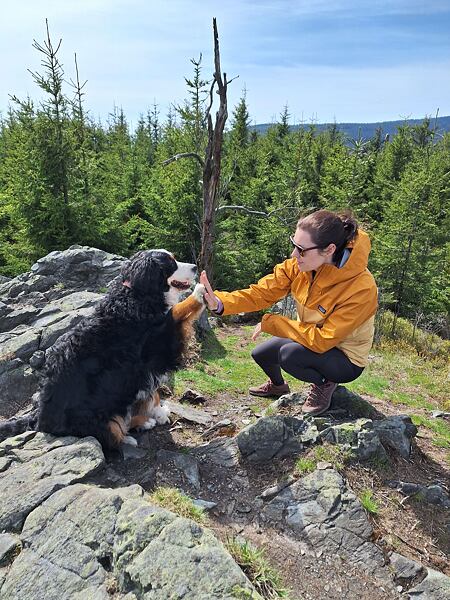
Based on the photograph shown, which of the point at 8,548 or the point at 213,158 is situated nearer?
the point at 8,548

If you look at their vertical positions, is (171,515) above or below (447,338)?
above

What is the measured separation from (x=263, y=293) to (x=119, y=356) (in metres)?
1.56

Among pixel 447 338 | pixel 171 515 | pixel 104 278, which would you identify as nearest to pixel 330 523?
pixel 171 515

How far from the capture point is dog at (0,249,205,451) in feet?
12.8

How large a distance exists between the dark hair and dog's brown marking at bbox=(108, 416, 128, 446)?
237 cm

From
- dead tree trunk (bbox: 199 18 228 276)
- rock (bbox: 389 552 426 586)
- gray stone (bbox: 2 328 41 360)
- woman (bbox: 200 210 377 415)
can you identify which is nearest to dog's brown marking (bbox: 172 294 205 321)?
woman (bbox: 200 210 377 415)

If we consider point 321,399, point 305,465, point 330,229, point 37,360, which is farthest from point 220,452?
point 37,360

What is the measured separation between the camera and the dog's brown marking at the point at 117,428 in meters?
3.97

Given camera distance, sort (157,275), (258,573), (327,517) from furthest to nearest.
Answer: (157,275) < (327,517) < (258,573)

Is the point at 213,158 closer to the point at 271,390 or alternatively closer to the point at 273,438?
the point at 271,390

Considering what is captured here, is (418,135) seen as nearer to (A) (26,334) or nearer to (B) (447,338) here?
(B) (447,338)

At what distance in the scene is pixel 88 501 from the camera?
9.56ft

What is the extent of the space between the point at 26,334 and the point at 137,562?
4874 mm

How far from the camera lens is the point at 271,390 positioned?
5426 mm
